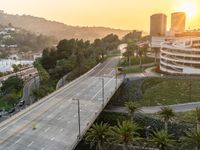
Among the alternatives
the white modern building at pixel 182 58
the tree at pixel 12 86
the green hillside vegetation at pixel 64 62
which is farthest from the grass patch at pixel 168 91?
the tree at pixel 12 86

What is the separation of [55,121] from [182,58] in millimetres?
56077

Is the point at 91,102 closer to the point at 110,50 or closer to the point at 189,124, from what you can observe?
the point at 189,124

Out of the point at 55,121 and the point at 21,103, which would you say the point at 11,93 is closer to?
the point at 21,103

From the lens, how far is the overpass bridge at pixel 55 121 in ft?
130

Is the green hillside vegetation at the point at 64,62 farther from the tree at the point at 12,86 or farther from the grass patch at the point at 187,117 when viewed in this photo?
the grass patch at the point at 187,117

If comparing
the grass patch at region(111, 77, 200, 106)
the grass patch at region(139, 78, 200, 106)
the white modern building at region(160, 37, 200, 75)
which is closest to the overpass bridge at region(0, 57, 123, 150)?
the grass patch at region(111, 77, 200, 106)

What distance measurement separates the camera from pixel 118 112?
208 ft

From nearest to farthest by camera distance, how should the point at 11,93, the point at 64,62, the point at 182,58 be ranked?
the point at 182,58 < the point at 11,93 < the point at 64,62

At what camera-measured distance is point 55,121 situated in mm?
49031

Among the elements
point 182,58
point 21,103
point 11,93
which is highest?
point 182,58

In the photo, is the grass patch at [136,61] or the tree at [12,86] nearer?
the tree at [12,86]

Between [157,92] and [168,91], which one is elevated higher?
[168,91]

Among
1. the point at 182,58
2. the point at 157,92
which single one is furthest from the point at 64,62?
the point at 157,92

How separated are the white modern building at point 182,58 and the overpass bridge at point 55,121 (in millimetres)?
23801
